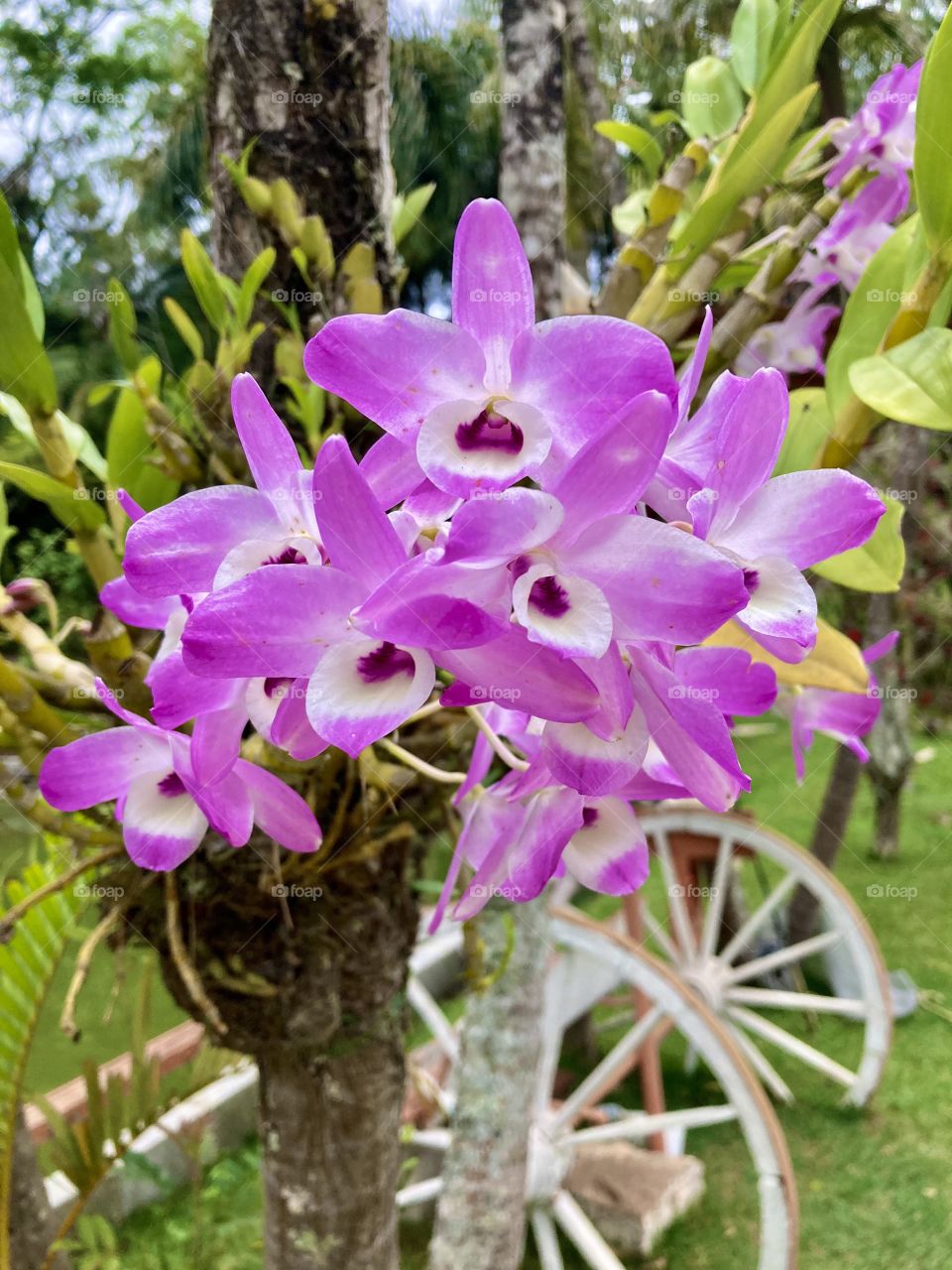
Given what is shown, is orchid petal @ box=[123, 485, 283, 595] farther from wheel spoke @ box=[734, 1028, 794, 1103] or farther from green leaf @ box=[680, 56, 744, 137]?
wheel spoke @ box=[734, 1028, 794, 1103]

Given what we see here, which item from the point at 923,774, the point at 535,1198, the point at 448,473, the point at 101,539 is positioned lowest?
the point at 923,774

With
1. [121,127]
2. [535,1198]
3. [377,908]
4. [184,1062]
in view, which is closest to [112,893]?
[377,908]

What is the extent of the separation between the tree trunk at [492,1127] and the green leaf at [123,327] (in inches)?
33.2

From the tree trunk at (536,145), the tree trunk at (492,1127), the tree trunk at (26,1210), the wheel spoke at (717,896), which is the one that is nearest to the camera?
the tree trunk at (26,1210)

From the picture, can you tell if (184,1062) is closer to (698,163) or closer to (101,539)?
(101,539)

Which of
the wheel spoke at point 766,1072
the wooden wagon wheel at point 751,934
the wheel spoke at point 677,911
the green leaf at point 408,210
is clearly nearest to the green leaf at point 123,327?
the green leaf at point 408,210

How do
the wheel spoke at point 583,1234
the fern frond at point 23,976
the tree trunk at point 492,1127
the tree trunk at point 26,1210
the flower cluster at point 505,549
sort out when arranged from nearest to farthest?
1. the flower cluster at point 505,549
2. the fern frond at point 23,976
3. the tree trunk at point 26,1210
4. the tree trunk at point 492,1127
5. the wheel spoke at point 583,1234

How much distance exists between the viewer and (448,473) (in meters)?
0.19

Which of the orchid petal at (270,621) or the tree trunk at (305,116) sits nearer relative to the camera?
the orchid petal at (270,621)

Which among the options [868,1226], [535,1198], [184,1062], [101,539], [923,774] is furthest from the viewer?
[923,774]

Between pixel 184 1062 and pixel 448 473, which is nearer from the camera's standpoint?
pixel 448 473

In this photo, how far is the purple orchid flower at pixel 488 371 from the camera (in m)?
0.19

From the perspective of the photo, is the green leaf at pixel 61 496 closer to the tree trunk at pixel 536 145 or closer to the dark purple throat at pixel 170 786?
the dark purple throat at pixel 170 786

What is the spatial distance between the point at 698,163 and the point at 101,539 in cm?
33
